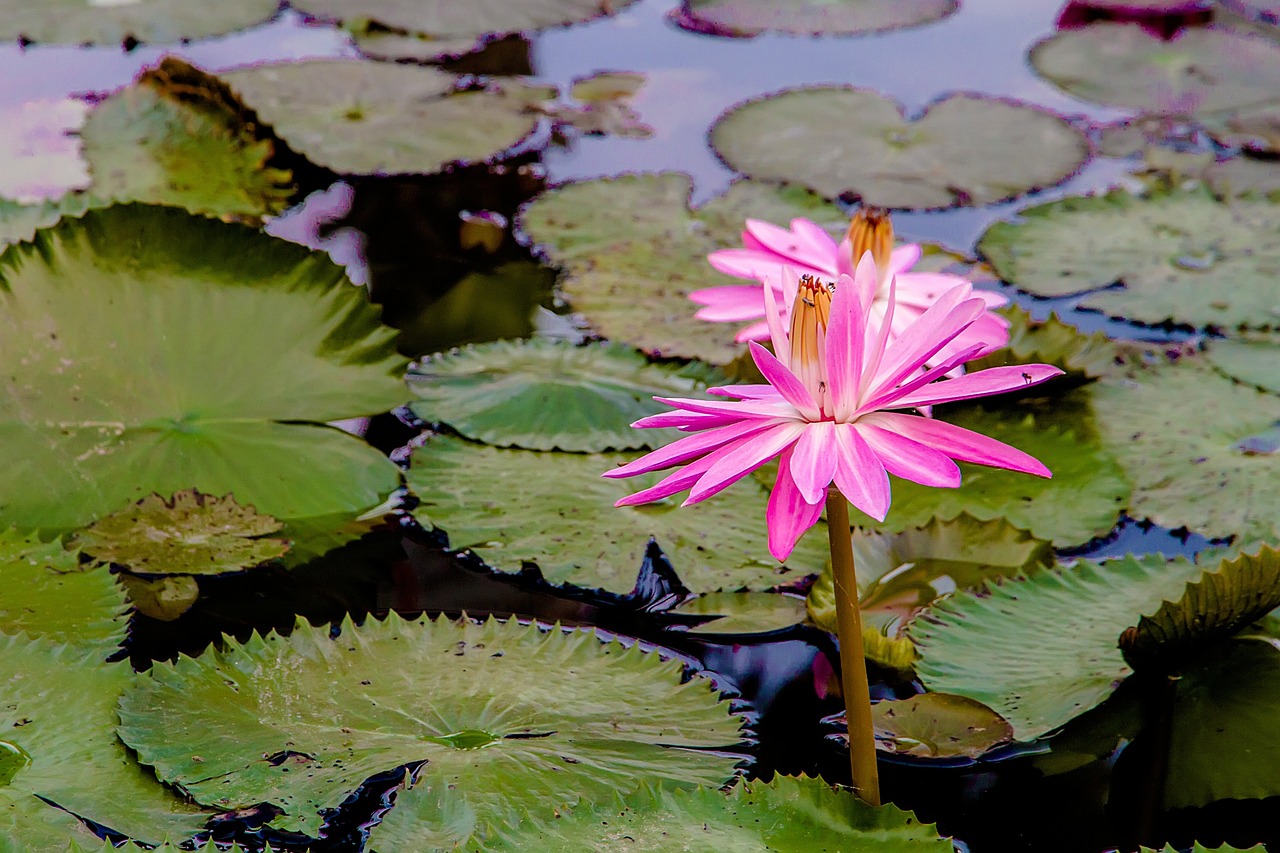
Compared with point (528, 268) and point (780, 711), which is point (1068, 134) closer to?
point (528, 268)

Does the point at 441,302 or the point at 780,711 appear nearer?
the point at 780,711

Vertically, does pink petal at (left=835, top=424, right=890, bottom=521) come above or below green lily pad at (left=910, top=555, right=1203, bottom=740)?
above

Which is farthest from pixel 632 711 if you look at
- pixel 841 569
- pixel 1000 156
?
pixel 1000 156

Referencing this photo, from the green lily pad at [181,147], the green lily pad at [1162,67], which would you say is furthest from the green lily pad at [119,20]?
the green lily pad at [1162,67]

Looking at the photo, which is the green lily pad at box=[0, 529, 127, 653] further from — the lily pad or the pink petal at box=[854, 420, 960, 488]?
the lily pad

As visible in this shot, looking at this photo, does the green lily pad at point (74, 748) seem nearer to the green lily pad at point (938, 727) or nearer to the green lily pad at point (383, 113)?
the green lily pad at point (938, 727)

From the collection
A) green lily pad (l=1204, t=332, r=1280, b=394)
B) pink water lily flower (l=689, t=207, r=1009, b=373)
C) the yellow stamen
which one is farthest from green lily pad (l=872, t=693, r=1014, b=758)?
green lily pad (l=1204, t=332, r=1280, b=394)

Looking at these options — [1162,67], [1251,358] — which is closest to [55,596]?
[1251,358]
